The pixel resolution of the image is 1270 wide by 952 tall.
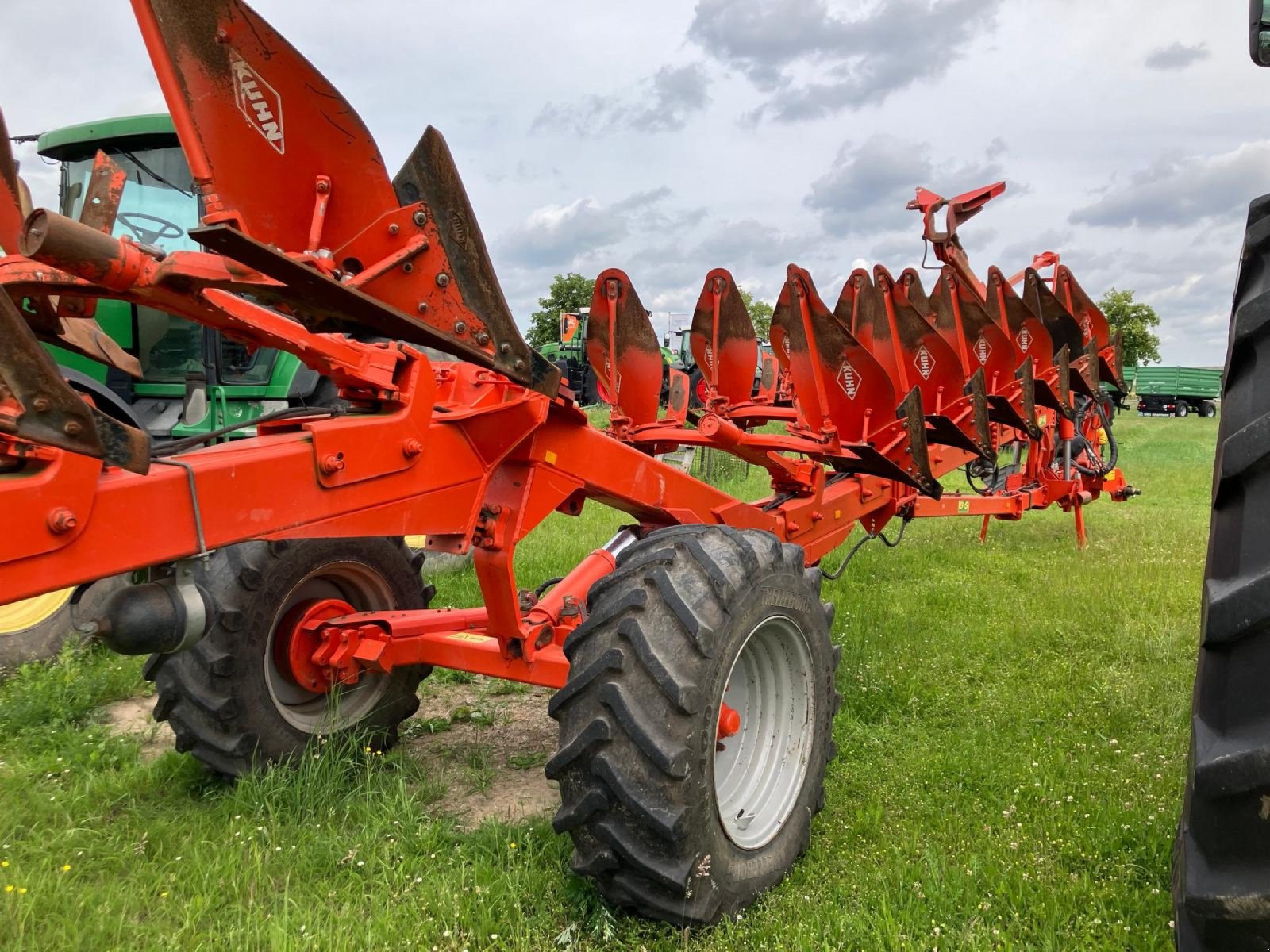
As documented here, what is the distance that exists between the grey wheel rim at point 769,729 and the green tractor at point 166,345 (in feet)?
16.5

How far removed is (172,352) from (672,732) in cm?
612

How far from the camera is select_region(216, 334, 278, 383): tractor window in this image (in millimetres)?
7025

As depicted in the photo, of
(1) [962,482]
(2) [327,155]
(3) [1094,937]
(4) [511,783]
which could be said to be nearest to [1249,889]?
(3) [1094,937]

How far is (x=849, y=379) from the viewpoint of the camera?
178 inches

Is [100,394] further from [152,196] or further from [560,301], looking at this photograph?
[560,301]

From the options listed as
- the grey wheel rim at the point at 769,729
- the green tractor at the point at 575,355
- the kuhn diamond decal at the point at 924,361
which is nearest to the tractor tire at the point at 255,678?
the grey wheel rim at the point at 769,729

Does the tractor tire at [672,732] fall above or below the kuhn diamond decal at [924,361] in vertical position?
below

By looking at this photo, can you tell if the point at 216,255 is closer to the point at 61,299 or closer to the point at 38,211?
the point at 38,211

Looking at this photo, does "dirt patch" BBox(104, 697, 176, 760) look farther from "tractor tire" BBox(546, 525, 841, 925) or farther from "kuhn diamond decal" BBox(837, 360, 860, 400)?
"kuhn diamond decal" BBox(837, 360, 860, 400)

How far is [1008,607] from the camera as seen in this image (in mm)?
6078

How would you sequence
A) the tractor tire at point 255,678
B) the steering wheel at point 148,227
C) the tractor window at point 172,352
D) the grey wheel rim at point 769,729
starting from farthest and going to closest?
the tractor window at point 172,352 < the steering wheel at point 148,227 < the tractor tire at point 255,678 < the grey wheel rim at point 769,729

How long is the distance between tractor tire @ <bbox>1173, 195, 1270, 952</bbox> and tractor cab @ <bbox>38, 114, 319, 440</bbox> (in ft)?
21.4

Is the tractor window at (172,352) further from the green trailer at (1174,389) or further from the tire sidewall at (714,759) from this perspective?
the green trailer at (1174,389)

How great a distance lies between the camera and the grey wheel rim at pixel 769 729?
9.44ft
